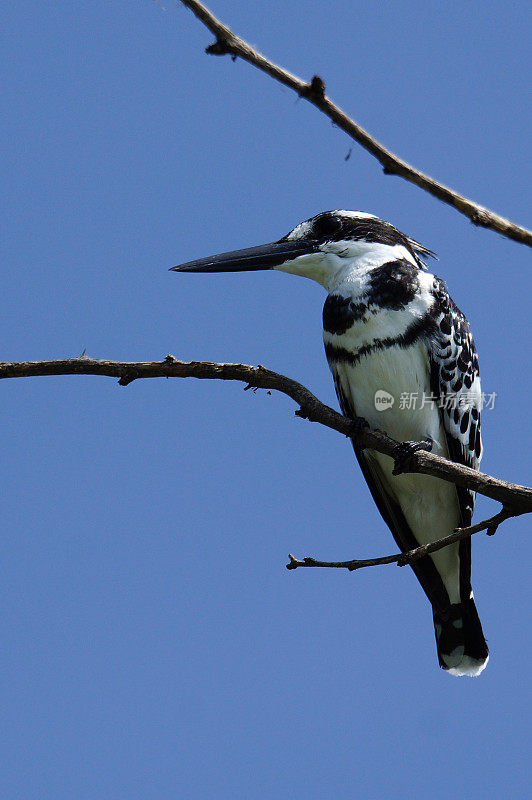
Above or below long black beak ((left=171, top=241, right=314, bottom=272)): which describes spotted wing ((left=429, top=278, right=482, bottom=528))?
below

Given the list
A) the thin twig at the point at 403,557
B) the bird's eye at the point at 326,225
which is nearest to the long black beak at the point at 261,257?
the bird's eye at the point at 326,225

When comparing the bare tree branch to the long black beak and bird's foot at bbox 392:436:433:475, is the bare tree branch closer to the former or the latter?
bird's foot at bbox 392:436:433:475

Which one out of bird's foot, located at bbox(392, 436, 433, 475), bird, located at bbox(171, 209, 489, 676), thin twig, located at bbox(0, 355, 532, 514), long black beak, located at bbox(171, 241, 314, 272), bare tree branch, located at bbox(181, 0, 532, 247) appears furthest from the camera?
long black beak, located at bbox(171, 241, 314, 272)

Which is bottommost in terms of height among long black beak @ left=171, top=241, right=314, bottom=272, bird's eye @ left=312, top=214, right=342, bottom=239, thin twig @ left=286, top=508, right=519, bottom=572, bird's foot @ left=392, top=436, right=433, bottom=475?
thin twig @ left=286, top=508, right=519, bottom=572

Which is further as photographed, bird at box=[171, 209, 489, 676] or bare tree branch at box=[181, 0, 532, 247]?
bird at box=[171, 209, 489, 676]

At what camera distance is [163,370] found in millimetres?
3840

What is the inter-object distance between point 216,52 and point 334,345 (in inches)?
126

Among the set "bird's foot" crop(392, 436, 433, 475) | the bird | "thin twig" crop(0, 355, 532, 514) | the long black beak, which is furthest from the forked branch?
the long black beak

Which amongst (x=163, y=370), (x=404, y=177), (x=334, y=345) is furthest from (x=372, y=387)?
(x=404, y=177)

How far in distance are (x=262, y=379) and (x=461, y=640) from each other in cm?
255

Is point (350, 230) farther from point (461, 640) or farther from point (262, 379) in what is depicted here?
point (461, 640)

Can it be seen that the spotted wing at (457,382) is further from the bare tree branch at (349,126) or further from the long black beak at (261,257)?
the bare tree branch at (349,126)

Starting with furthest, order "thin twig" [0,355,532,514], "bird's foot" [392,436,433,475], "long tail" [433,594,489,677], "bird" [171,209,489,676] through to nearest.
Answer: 1. "long tail" [433,594,489,677]
2. "bird" [171,209,489,676]
3. "bird's foot" [392,436,433,475]
4. "thin twig" [0,355,532,514]

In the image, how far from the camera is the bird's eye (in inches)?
228
